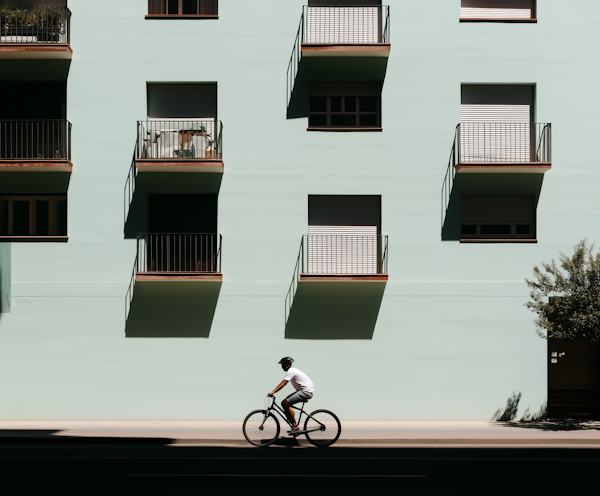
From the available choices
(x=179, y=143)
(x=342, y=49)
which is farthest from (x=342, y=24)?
(x=179, y=143)

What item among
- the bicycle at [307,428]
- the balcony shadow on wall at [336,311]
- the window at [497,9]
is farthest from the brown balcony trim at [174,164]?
the window at [497,9]

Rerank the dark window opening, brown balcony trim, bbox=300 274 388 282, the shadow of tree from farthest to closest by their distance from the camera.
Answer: the dark window opening < brown balcony trim, bbox=300 274 388 282 < the shadow of tree

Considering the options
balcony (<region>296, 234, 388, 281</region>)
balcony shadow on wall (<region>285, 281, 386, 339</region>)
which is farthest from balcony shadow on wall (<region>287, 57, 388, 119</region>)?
balcony shadow on wall (<region>285, 281, 386, 339</region>)

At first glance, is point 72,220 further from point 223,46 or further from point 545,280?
point 545,280

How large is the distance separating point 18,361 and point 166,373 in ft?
12.8

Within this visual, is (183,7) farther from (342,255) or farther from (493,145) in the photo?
(493,145)

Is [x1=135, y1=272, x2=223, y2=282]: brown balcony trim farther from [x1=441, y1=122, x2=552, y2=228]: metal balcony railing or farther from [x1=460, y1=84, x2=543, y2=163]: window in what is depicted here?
[x1=460, y1=84, x2=543, y2=163]: window

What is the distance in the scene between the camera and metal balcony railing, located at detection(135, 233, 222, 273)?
18750mm

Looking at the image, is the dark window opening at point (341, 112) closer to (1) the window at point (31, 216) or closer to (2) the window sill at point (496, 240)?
(2) the window sill at point (496, 240)

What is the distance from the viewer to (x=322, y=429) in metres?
14.0

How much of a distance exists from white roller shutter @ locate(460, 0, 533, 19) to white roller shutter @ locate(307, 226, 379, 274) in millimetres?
6756

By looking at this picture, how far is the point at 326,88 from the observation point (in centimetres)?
1938

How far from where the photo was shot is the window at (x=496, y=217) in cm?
1903

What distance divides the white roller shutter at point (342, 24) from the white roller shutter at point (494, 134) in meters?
3.26
